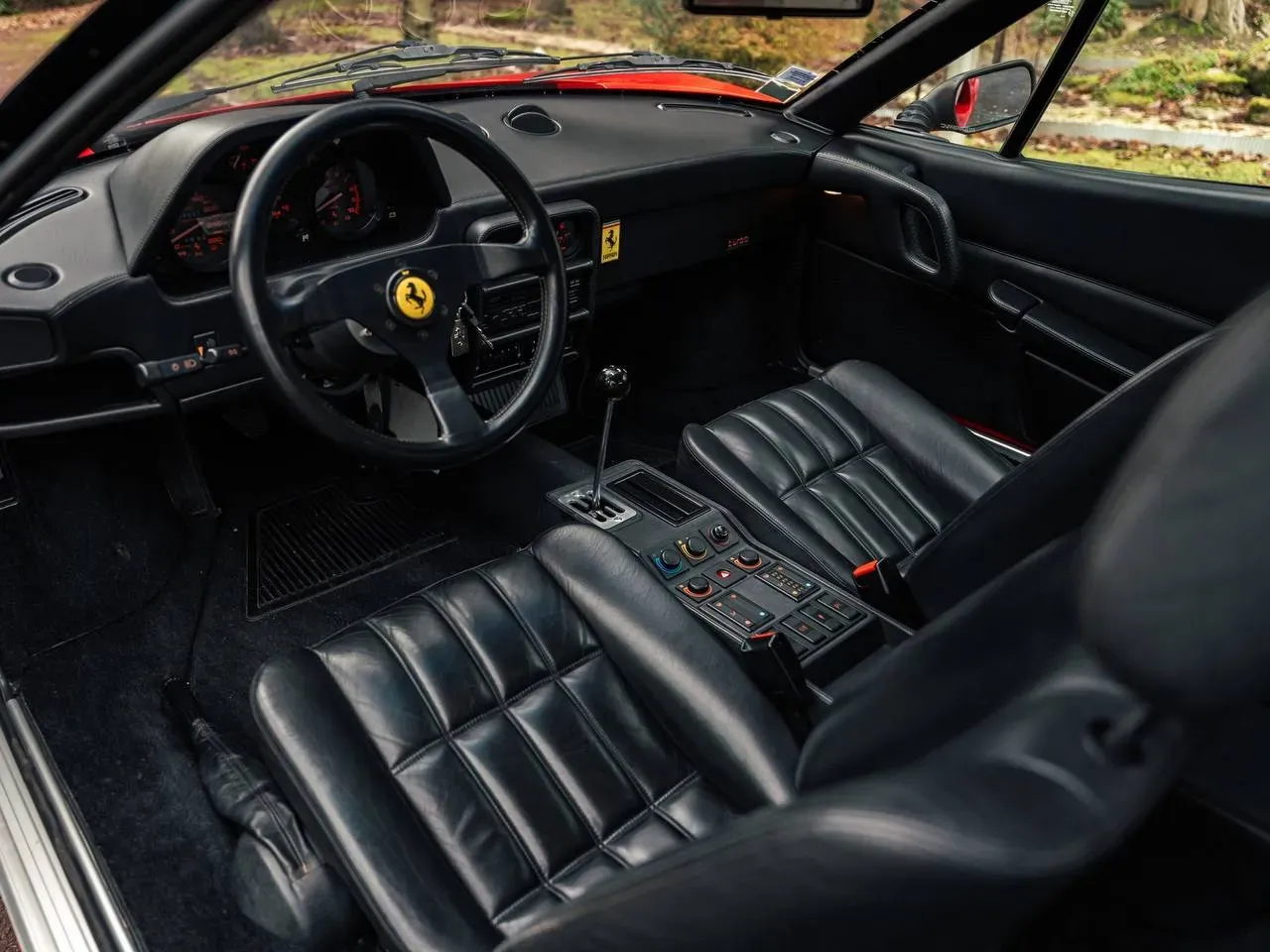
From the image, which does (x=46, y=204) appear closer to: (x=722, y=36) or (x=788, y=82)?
(x=788, y=82)

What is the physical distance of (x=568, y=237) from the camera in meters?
2.24

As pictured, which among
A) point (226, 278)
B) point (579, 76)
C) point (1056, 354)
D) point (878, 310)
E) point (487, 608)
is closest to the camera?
point (487, 608)

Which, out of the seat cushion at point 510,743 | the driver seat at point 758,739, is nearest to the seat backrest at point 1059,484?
the driver seat at point 758,739

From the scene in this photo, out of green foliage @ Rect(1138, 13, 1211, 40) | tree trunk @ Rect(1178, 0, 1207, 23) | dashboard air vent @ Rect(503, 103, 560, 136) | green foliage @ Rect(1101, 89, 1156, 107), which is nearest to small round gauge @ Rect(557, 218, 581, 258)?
dashboard air vent @ Rect(503, 103, 560, 136)

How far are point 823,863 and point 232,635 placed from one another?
1893mm

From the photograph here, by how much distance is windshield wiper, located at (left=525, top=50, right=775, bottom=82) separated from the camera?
260 cm

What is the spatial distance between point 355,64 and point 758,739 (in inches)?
64.9

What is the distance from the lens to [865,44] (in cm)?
255

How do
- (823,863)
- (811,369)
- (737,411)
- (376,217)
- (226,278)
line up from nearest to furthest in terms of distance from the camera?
(823,863)
(226,278)
(376,217)
(737,411)
(811,369)

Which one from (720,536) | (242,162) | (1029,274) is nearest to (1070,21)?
(1029,274)

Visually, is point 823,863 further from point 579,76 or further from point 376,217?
point 579,76

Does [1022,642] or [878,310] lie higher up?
[1022,642]

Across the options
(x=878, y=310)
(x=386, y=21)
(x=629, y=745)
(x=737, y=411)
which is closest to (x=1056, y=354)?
(x=878, y=310)

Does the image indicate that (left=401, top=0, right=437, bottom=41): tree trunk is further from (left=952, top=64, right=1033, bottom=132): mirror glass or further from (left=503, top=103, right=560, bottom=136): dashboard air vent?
(left=952, top=64, right=1033, bottom=132): mirror glass
